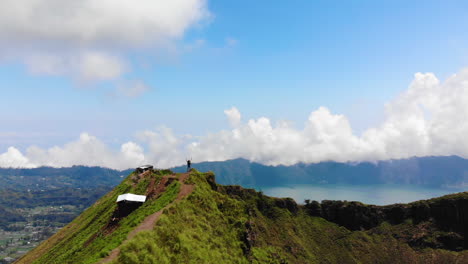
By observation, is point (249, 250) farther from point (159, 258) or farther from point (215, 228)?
point (159, 258)

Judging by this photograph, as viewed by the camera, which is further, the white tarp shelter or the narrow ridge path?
the white tarp shelter

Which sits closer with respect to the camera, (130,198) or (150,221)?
(150,221)

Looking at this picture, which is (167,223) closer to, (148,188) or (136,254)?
(136,254)

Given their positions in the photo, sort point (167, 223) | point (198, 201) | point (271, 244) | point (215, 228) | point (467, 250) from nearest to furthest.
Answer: point (167, 223) → point (215, 228) → point (198, 201) → point (271, 244) → point (467, 250)

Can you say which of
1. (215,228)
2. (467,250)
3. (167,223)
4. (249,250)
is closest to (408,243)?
(467,250)

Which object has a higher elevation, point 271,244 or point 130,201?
point 130,201

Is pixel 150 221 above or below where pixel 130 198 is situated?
below

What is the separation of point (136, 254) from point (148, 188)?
51.5 metres

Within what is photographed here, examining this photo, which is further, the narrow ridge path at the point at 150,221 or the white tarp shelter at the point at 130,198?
the white tarp shelter at the point at 130,198

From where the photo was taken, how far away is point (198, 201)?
227 ft

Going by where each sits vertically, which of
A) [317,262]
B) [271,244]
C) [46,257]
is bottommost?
[317,262]

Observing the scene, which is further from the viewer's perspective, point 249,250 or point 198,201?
point 249,250

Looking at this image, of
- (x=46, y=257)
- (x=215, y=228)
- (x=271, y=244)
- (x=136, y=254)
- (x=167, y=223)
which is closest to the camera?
(x=136, y=254)

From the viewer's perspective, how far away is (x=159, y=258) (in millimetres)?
38812
